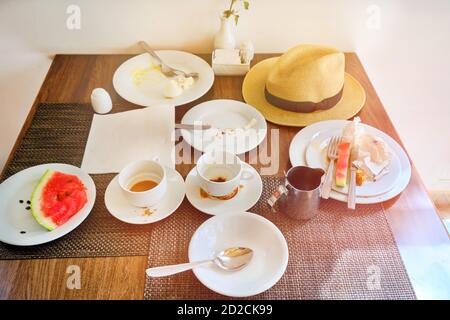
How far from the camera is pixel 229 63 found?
46.5 inches

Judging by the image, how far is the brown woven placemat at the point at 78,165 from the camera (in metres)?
0.77

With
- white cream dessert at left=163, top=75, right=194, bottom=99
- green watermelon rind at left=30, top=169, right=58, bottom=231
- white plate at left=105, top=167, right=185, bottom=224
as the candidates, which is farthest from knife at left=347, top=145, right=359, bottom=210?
green watermelon rind at left=30, top=169, right=58, bottom=231

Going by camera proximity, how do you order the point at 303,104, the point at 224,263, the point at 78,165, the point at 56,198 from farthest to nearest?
the point at 303,104 → the point at 78,165 → the point at 56,198 → the point at 224,263

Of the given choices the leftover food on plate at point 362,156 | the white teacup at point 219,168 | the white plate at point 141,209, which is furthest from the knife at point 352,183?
the white plate at point 141,209

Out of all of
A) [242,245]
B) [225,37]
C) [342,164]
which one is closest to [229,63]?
[225,37]

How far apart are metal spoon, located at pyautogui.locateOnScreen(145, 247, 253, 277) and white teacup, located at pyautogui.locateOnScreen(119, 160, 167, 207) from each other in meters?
0.15

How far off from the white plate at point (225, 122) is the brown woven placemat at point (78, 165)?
255 millimetres

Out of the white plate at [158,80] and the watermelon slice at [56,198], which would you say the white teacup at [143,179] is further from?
the white plate at [158,80]

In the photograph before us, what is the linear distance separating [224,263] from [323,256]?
0.21 metres

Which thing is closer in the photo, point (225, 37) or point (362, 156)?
point (362, 156)

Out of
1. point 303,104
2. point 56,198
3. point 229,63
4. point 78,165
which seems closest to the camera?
point 56,198

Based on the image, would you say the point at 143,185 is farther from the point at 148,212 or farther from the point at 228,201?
the point at 228,201

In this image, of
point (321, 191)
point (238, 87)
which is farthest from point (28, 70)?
point (321, 191)

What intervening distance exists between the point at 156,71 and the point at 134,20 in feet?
0.65
